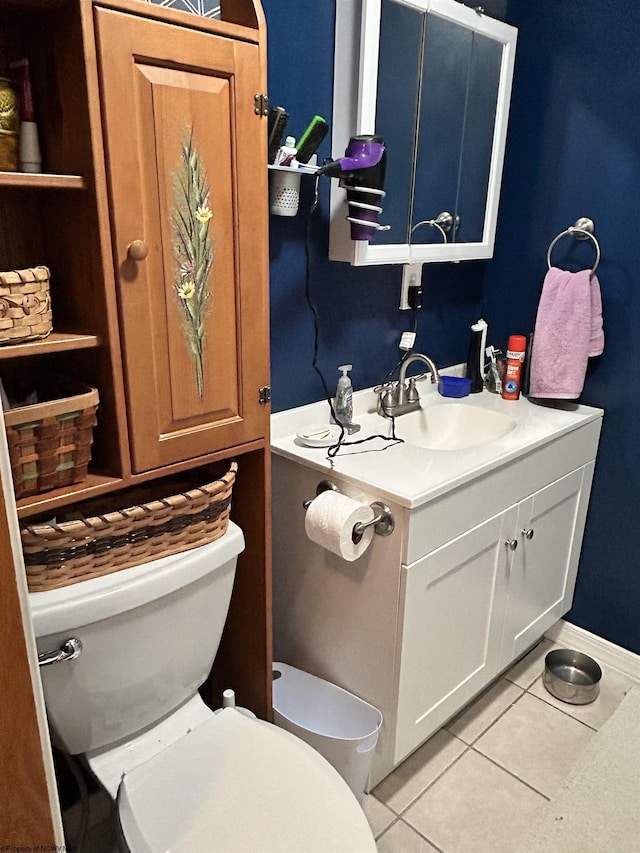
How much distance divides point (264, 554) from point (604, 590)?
4.26 ft

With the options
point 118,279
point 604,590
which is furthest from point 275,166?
point 604,590

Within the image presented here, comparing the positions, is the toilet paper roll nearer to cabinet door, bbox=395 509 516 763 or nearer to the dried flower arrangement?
cabinet door, bbox=395 509 516 763

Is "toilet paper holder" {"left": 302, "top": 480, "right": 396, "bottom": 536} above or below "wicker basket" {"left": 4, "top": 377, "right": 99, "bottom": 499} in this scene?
Result: below

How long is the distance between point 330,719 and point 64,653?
75cm

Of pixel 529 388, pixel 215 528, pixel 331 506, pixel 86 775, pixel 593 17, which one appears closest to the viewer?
pixel 215 528

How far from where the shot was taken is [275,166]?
1.38m

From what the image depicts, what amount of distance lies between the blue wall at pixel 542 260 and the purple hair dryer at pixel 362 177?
144mm

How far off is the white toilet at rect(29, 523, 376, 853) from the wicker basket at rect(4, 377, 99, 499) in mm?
211

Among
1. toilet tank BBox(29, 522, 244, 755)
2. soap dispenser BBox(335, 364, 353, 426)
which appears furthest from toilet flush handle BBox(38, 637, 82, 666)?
soap dispenser BBox(335, 364, 353, 426)

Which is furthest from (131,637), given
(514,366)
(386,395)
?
(514,366)

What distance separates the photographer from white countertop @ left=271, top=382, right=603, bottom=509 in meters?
1.42

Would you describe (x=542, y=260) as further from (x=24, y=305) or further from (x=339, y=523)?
(x=24, y=305)

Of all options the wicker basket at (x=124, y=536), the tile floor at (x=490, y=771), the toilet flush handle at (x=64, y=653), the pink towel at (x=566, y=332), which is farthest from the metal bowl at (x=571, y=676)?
the toilet flush handle at (x=64, y=653)

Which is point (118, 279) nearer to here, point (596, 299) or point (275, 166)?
point (275, 166)
